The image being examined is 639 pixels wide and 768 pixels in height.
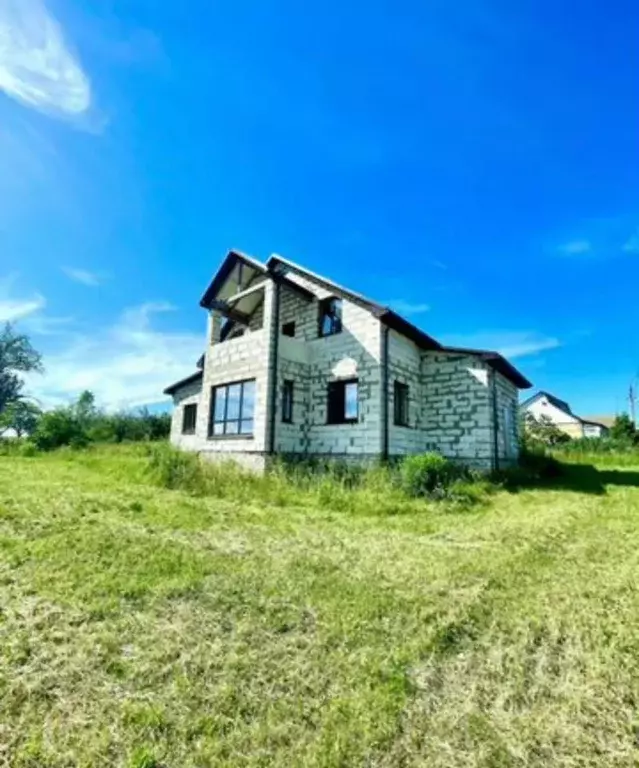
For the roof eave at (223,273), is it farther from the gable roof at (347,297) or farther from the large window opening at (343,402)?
the large window opening at (343,402)

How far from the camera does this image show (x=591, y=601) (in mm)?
4613

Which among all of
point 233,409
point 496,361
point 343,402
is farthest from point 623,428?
point 233,409

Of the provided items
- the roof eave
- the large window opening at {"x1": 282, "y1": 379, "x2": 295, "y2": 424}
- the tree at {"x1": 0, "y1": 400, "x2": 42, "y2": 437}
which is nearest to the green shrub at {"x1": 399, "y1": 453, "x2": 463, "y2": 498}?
the large window opening at {"x1": 282, "y1": 379, "x2": 295, "y2": 424}

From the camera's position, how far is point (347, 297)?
14.8 metres

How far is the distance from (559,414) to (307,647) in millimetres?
57742

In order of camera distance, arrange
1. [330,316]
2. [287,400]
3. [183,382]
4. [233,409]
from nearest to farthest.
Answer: [287,400] < [233,409] < [330,316] < [183,382]

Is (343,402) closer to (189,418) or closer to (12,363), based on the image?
(189,418)

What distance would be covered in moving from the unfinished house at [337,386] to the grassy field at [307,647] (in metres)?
6.92

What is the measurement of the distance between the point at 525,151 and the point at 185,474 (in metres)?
11.9

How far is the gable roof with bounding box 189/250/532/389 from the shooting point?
1420 centimetres

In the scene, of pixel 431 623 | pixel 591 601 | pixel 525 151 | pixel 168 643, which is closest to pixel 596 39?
pixel 525 151

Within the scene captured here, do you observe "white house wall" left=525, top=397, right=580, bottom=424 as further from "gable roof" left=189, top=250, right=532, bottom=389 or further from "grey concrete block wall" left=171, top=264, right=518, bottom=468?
"grey concrete block wall" left=171, top=264, right=518, bottom=468

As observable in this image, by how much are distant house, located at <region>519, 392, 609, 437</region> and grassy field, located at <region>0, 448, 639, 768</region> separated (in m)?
51.9

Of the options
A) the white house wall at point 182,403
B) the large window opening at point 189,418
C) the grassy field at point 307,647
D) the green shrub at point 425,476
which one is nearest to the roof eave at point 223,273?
the white house wall at point 182,403
